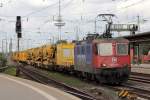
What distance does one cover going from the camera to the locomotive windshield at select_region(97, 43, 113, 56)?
2992cm

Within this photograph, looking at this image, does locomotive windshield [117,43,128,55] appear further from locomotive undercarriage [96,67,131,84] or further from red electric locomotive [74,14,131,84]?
locomotive undercarriage [96,67,131,84]

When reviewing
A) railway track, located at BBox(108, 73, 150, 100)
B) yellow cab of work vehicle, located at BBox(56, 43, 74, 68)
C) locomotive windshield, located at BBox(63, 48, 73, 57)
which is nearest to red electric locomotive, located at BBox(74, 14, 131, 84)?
railway track, located at BBox(108, 73, 150, 100)

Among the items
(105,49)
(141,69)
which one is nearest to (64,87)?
(105,49)

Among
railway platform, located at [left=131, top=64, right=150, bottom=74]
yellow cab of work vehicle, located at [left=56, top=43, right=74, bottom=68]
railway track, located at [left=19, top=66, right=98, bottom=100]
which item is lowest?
railway platform, located at [left=131, top=64, right=150, bottom=74]

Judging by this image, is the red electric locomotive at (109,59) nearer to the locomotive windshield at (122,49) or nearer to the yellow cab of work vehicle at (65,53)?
the locomotive windshield at (122,49)

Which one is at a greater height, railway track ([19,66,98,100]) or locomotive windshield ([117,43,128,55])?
locomotive windshield ([117,43,128,55])

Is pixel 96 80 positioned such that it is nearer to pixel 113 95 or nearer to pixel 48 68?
pixel 113 95

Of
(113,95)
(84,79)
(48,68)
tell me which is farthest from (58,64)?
(113,95)

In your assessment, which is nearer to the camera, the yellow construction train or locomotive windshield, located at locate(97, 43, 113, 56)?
locomotive windshield, located at locate(97, 43, 113, 56)

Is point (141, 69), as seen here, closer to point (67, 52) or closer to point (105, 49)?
point (67, 52)

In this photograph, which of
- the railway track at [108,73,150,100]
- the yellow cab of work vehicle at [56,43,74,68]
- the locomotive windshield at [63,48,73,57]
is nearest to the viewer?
the railway track at [108,73,150,100]

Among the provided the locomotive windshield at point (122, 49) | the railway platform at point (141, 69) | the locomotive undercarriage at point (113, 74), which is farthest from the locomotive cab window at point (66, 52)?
the locomotive undercarriage at point (113, 74)

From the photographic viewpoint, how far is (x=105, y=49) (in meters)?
30.1

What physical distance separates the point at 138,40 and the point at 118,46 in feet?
107
